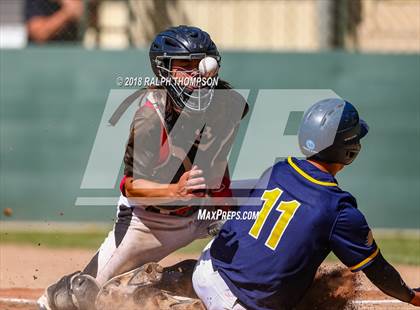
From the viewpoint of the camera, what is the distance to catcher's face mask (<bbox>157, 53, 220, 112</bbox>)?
5805 mm

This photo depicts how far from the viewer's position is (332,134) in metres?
4.89

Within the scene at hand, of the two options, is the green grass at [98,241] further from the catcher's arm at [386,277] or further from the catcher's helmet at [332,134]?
the catcher's helmet at [332,134]

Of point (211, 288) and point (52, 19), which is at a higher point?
point (211, 288)

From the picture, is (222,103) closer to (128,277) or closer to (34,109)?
(128,277)

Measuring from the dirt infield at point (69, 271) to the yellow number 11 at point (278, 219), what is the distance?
1.24m

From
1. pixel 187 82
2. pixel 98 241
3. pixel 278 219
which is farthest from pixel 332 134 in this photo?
pixel 98 241

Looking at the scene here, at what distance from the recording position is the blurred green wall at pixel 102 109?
35.9 feet

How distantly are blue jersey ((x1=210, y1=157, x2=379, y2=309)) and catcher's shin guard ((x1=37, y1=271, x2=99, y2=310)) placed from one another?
1188 millimetres

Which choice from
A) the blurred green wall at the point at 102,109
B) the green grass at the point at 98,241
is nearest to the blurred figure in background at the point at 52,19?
the blurred green wall at the point at 102,109

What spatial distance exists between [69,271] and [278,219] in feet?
12.4

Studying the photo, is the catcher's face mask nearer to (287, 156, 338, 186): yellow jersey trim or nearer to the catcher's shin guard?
(287, 156, 338, 186): yellow jersey trim

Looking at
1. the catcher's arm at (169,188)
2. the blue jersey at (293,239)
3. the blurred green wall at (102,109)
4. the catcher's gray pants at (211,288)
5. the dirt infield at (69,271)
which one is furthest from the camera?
the blurred green wall at (102,109)

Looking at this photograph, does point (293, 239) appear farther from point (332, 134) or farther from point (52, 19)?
point (52, 19)

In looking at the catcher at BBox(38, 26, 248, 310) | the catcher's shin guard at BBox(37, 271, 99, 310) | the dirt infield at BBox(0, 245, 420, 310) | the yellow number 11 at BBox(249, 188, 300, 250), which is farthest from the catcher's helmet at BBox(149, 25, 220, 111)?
the dirt infield at BBox(0, 245, 420, 310)
